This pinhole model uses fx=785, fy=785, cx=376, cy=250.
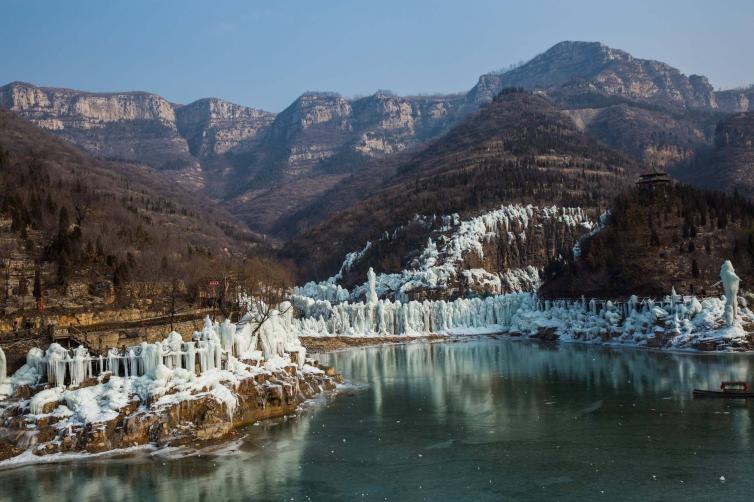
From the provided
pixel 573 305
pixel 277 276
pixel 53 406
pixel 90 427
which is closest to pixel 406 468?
pixel 90 427

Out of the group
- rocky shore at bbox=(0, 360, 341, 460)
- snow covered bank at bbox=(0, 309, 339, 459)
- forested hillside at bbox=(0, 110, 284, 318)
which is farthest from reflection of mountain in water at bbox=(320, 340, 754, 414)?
forested hillside at bbox=(0, 110, 284, 318)

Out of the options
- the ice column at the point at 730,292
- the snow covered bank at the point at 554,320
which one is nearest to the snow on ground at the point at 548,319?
the snow covered bank at the point at 554,320

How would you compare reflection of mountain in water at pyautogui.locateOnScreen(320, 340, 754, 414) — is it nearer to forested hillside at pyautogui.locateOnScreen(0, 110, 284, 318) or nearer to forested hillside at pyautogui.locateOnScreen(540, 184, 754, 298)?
forested hillside at pyautogui.locateOnScreen(540, 184, 754, 298)

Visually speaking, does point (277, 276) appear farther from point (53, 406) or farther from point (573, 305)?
point (53, 406)

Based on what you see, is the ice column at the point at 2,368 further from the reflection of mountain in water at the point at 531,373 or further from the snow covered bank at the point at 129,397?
the reflection of mountain in water at the point at 531,373

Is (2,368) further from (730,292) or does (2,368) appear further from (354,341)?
(354,341)
